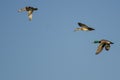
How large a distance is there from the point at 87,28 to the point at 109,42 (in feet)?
17.1

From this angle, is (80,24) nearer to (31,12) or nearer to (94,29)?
(94,29)

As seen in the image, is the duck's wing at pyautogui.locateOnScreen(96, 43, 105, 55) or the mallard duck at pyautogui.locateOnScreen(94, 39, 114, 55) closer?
the mallard duck at pyautogui.locateOnScreen(94, 39, 114, 55)

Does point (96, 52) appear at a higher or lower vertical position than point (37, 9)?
lower

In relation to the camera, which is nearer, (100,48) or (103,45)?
(100,48)

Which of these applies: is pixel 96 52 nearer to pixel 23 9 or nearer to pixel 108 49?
pixel 108 49

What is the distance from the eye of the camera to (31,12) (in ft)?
274

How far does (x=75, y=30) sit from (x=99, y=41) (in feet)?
18.1

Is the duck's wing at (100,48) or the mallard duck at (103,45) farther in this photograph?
the duck's wing at (100,48)

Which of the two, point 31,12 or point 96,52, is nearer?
point 96,52

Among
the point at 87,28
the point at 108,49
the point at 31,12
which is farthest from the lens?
the point at 31,12

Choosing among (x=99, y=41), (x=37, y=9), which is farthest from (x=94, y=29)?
(x=37, y=9)

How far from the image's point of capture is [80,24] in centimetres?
7800

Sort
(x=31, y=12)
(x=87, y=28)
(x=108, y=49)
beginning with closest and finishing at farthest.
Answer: (x=108, y=49) < (x=87, y=28) < (x=31, y=12)

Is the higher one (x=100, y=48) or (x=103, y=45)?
(x=103, y=45)
